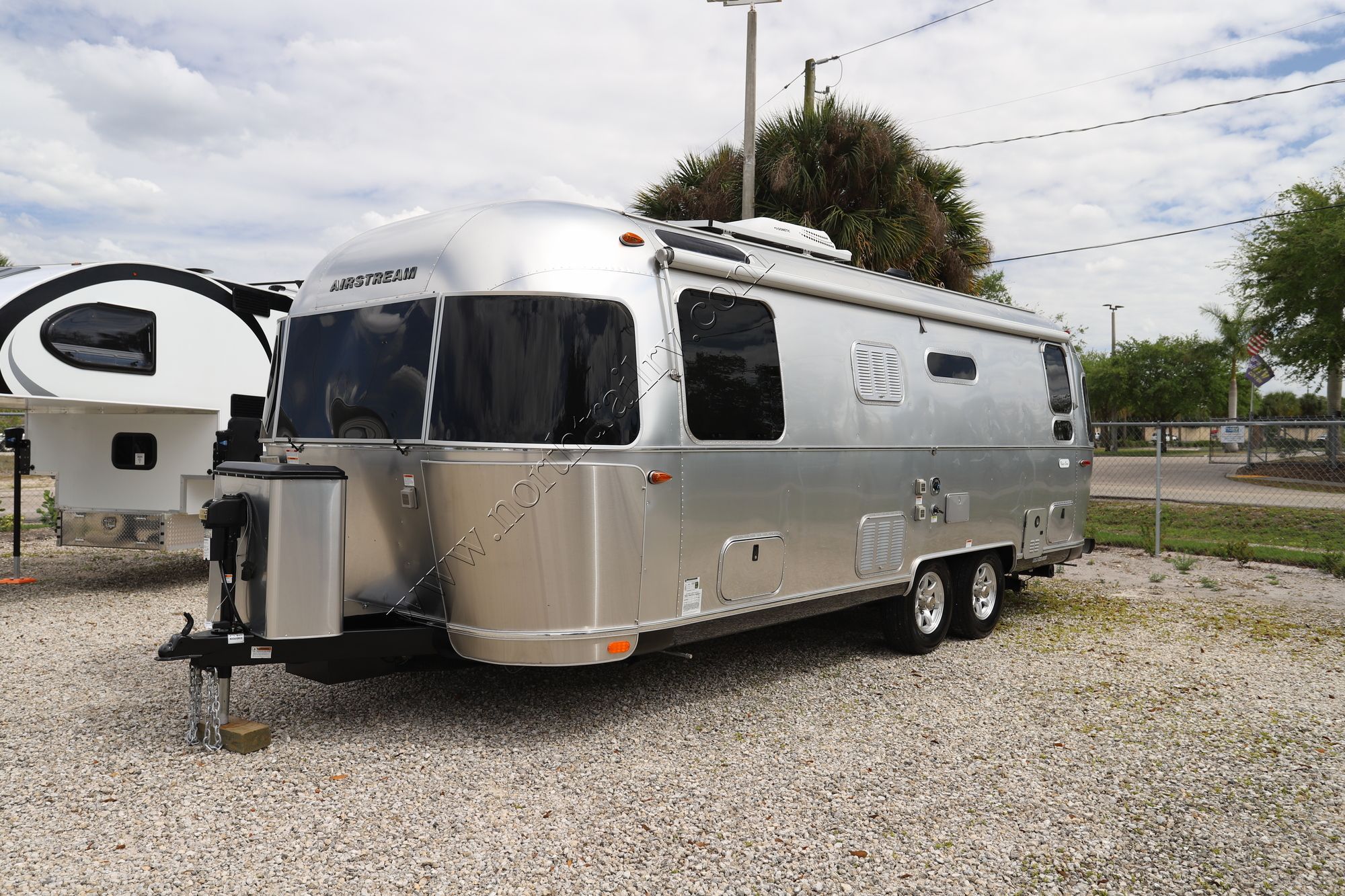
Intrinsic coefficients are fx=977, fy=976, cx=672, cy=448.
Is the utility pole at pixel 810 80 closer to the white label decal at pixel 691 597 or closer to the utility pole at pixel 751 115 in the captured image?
the utility pole at pixel 751 115

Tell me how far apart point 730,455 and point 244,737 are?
9.43ft

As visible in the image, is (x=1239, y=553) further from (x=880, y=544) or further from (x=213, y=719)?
(x=213, y=719)

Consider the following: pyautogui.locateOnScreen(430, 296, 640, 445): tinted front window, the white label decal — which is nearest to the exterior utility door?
the white label decal

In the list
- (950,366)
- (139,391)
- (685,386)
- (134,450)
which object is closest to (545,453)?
(685,386)

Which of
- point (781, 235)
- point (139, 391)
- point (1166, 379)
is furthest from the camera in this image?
point (1166, 379)

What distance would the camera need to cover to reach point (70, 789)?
4.38 meters

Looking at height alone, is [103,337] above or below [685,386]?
above

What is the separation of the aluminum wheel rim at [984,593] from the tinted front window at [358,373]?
4833mm

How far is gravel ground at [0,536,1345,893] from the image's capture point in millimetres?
3785

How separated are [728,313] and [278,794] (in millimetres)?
3343

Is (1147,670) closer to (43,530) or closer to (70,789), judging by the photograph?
(70,789)

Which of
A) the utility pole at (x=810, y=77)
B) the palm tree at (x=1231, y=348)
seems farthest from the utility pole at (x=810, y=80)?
the palm tree at (x=1231, y=348)

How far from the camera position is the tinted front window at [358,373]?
5051mm

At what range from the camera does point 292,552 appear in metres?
4.71
